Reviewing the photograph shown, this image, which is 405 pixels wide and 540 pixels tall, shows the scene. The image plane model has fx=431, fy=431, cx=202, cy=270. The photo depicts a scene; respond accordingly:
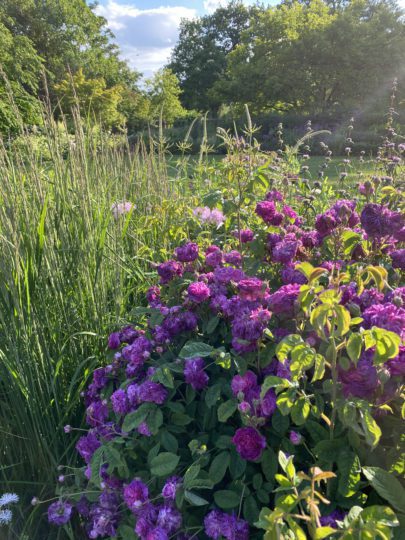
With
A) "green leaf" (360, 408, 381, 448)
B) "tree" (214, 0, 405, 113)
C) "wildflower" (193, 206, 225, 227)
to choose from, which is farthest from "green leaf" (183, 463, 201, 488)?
"tree" (214, 0, 405, 113)

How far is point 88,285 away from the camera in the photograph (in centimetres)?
194

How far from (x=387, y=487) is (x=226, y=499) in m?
0.44

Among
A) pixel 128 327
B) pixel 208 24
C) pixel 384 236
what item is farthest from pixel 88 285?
pixel 208 24

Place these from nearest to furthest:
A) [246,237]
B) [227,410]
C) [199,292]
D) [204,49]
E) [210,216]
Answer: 1. [227,410]
2. [199,292]
3. [246,237]
4. [210,216]
5. [204,49]

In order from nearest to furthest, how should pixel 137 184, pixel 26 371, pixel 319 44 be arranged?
pixel 26 371, pixel 137 184, pixel 319 44

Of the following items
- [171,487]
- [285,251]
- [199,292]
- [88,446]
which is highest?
[285,251]

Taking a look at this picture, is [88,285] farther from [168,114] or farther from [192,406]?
[168,114]

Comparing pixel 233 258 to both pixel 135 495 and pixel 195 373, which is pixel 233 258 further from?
pixel 135 495

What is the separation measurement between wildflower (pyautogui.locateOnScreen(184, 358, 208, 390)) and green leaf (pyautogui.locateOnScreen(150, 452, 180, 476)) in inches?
8.2

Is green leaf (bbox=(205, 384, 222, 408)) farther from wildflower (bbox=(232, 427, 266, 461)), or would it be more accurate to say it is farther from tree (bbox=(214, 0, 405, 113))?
tree (bbox=(214, 0, 405, 113))

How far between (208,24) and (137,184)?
4379 cm

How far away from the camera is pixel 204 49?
38.8 m

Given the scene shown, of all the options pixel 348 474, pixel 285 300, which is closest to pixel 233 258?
pixel 285 300

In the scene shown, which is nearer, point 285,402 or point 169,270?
point 285,402
